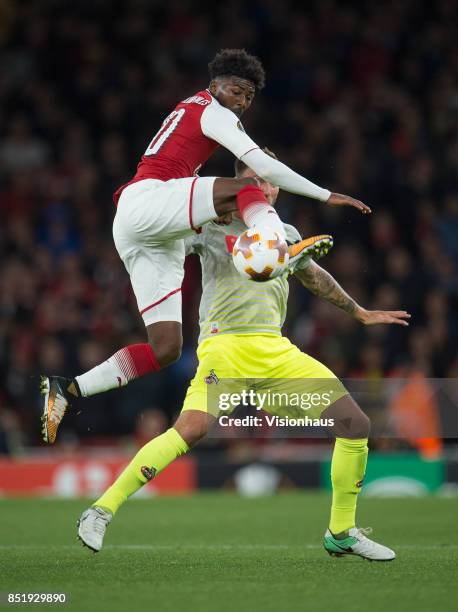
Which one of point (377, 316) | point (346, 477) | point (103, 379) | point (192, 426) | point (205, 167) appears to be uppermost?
point (205, 167)

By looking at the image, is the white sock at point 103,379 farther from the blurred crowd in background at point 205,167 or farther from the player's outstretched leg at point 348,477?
the blurred crowd in background at point 205,167

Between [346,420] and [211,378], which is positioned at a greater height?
[211,378]

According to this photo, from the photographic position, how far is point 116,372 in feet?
19.5

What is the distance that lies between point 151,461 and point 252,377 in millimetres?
672

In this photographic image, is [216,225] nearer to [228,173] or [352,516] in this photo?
[352,516]

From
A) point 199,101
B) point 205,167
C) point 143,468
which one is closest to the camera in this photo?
point 143,468

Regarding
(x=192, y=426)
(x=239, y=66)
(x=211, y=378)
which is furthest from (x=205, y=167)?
(x=192, y=426)

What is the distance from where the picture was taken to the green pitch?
4461 mm

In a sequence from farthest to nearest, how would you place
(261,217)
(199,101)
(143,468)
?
(199,101) → (143,468) → (261,217)

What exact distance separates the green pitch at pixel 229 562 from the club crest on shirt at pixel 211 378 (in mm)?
896

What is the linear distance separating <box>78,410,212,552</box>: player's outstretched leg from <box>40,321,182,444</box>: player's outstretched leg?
1.10ft

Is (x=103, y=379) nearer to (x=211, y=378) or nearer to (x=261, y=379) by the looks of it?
(x=211, y=378)

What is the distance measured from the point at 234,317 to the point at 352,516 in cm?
118

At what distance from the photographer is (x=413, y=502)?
404 inches
